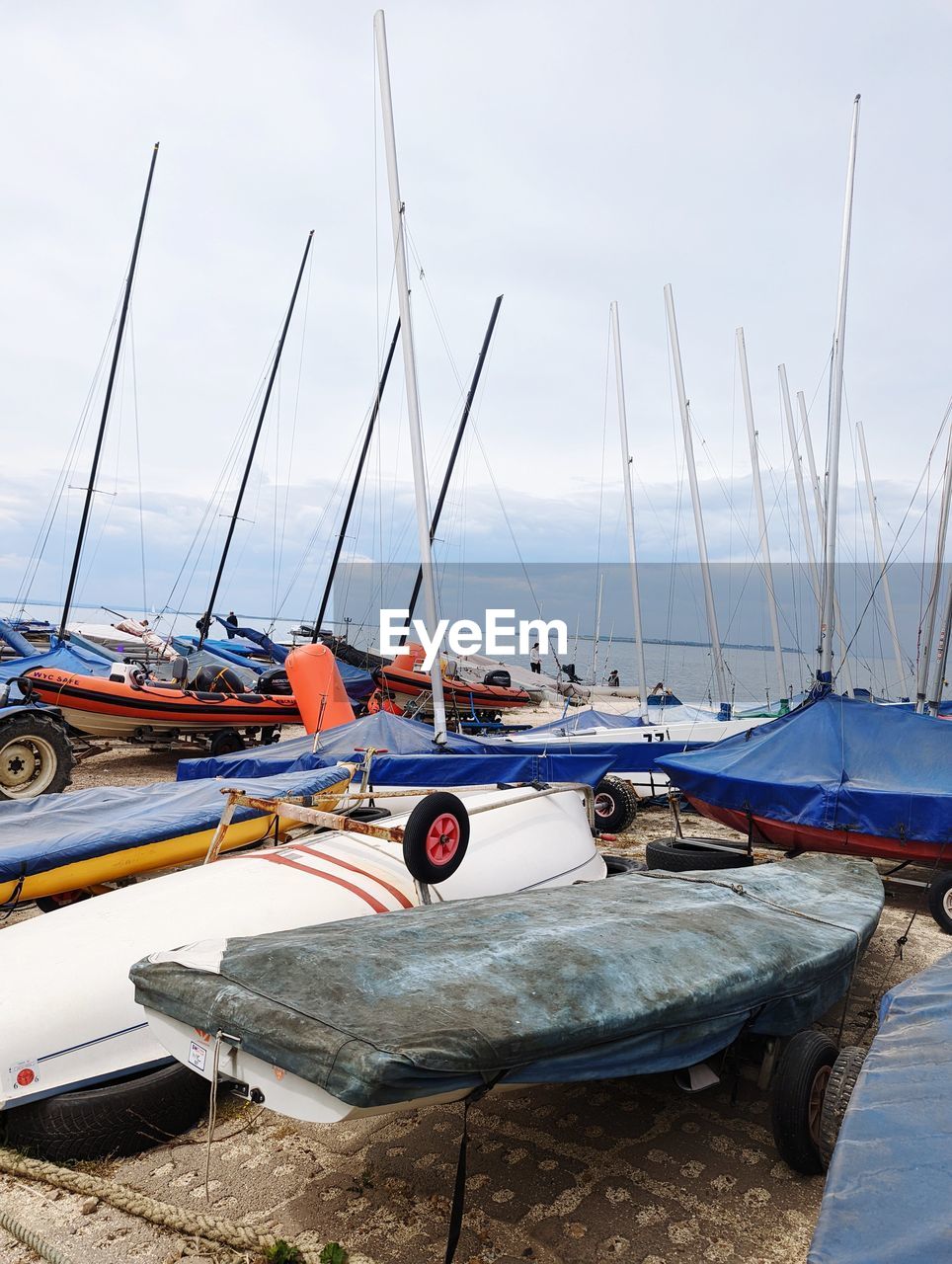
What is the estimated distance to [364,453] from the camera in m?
26.2

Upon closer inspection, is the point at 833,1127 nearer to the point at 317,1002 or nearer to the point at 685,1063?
the point at 685,1063

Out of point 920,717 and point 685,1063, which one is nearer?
point 685,1063

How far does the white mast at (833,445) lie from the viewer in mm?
12016

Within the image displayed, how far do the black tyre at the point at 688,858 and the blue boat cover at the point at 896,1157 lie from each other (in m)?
3.79

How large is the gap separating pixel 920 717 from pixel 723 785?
7.55 ft

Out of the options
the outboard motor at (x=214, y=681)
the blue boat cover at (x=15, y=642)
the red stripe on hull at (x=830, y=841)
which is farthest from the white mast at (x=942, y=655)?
the blue boat cover at (x=15, y=642)

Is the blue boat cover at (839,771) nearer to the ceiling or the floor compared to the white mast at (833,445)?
nearer to the floor

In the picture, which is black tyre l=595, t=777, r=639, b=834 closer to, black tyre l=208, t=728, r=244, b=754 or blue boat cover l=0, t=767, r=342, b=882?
blue boat cover l=0, t=767, r=342, b=882

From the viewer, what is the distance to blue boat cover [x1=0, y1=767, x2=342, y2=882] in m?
6.09

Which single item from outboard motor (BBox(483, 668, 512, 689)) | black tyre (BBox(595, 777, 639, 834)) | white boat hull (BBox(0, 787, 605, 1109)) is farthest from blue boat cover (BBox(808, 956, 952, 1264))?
outboard motor (BBox(483, 668, 512, 689))

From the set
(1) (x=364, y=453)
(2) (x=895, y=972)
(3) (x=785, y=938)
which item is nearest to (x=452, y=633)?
(1) (x=364, y=453)

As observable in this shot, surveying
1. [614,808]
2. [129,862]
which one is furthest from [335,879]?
[614,808]

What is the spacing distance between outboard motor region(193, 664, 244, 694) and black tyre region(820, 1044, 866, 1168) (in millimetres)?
14230

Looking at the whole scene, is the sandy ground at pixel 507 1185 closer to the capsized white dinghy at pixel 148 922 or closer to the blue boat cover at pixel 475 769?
the capsized white dinghy at pixel 148 922
